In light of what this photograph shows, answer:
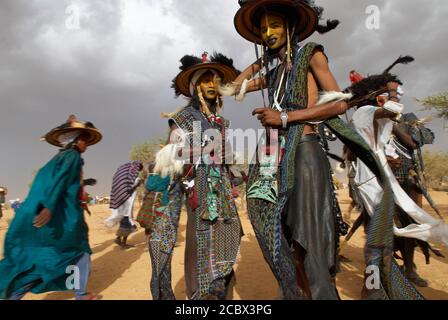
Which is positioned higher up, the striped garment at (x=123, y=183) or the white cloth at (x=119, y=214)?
the striped garment at (x=123, y=183)

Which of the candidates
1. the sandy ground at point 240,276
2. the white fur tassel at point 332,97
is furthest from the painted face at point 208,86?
the sandy ground at point 240,276

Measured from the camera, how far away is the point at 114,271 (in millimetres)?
7270

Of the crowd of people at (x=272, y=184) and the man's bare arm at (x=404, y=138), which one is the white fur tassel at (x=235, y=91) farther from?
the man's bare arm at (x=404, y=138)

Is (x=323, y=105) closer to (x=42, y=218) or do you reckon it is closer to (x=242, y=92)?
(x=242, y=92)

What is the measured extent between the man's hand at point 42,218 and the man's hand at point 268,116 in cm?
360

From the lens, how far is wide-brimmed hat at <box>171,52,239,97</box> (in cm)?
405

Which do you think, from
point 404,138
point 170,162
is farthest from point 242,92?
A: point 404,138

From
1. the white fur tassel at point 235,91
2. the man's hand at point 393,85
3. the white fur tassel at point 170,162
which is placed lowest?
the white fur tassel at point 170,162

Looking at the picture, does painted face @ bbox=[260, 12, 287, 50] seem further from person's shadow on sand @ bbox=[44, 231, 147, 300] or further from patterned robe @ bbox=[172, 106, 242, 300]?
person's shadow on sand @ bbox=[44, 231, 147, 300]

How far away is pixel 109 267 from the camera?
768cm

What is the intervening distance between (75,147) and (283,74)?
390 centimetres

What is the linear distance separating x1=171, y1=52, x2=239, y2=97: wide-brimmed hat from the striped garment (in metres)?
6.21

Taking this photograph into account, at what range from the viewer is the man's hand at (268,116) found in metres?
2.39
